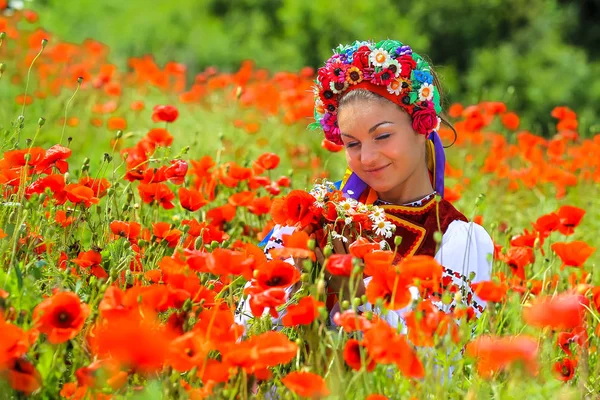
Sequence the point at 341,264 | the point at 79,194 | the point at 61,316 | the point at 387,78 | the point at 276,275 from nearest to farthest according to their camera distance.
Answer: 1. the point at 61,316
2. the point at 341,264
3. the point at 276,275
4. the point at 79,194
5. the point at 387,78

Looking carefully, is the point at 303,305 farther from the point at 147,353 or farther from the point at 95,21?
the point at 95,21

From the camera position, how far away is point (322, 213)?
222 cm

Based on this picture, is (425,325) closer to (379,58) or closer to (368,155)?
(368,155)

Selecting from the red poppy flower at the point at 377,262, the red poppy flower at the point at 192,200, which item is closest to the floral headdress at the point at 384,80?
the red poppy flower at the point at 192,200

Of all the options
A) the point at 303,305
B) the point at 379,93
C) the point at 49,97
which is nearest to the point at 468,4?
the point at 49,97

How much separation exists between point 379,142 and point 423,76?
296mm

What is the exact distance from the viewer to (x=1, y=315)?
1.65 meters

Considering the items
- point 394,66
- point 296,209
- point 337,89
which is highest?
point 394,66

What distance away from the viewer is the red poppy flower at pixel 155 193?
2.74 meters

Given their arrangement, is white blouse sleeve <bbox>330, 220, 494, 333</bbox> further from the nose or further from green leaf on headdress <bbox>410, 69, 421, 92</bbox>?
green leaf on headdress <bbox>410, 69, 421, 92</bbox>

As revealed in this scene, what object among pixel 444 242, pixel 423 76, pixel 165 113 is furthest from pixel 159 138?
pixel 444 242

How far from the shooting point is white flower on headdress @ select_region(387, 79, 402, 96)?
2.68 meters

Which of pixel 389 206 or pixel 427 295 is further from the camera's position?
pixel 389 206

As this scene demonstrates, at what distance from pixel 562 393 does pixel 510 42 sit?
9934mm
